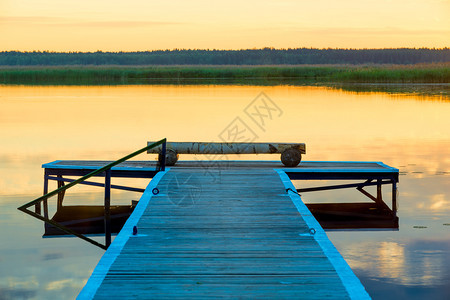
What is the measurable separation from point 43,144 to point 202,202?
1389 cm

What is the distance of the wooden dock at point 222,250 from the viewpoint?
597cm

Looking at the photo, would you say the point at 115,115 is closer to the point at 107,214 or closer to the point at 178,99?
the point at 178,99

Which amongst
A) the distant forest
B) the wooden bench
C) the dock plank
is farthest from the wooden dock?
the distant forest

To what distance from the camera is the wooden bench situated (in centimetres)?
1355

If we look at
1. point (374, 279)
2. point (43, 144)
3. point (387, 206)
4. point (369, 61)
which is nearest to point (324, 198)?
point (387, 206)

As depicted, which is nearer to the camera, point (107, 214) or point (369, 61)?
point (107, 214)

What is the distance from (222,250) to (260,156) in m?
11.8

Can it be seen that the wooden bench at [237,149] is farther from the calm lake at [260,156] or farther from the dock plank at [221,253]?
the dock plank at [221,253]

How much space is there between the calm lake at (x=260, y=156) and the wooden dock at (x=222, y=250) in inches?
51.4

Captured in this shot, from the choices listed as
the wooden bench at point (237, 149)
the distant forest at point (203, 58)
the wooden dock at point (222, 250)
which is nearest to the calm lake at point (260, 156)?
the wooden dock at point (222, 250)

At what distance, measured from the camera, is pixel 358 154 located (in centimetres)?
1989

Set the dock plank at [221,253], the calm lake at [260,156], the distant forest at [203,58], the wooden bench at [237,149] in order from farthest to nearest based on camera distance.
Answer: the distant forest at [203,58], the wooden bench at [237,149], the calm lake at [260,156], the dock plank at [221,253]

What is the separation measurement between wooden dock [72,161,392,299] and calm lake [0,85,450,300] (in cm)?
130

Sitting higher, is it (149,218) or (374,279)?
(149,218)
